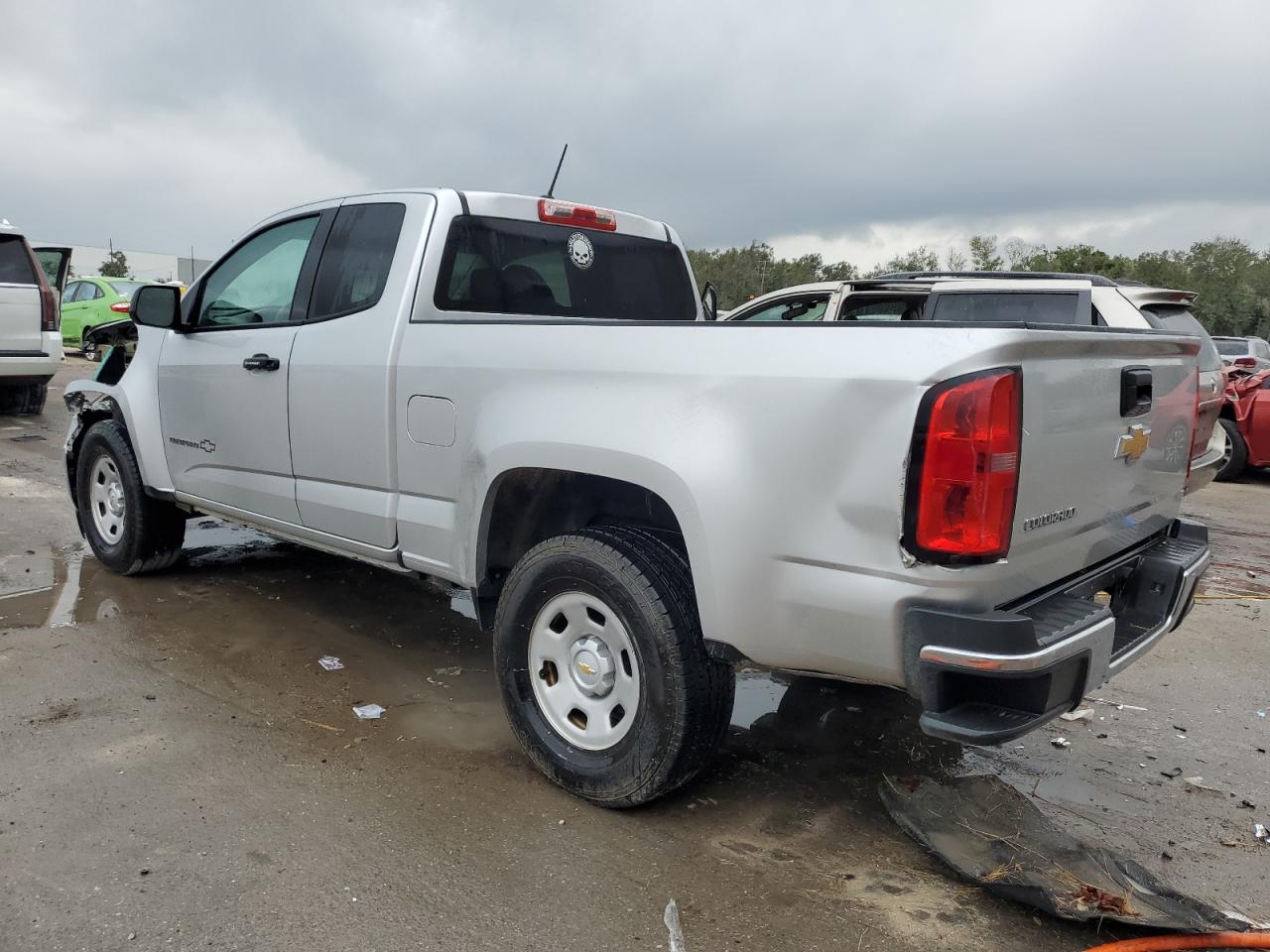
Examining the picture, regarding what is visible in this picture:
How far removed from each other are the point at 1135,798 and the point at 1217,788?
1.19 ft

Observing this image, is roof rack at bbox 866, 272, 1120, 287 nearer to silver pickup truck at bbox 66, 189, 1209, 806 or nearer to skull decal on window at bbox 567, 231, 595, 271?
silver pickup truck at bbox 66, 189, 1209, 806

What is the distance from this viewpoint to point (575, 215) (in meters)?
4.37

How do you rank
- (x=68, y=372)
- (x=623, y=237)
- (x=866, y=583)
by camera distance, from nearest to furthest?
(x=866, y=583) → (x=623, y=237) → (x=68, y=372)

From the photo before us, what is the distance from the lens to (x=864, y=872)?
2.85m

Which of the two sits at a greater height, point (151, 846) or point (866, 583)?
point (866, 583)

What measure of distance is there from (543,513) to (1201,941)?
2264mm

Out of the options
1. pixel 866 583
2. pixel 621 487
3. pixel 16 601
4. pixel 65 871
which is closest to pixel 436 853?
pixel 65 871

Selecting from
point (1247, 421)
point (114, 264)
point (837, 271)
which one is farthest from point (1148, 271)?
point (114, 264)

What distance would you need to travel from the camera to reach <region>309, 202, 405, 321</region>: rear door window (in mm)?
3904

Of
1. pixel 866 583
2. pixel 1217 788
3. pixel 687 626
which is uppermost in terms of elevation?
pixel 866 583

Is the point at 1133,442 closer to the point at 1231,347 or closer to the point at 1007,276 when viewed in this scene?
the point at 1007,276

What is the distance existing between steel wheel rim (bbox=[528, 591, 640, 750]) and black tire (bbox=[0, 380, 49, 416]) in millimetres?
10925

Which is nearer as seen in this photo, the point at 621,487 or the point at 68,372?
the point at 621,487

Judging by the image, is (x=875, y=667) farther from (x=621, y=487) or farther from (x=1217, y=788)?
(x=1217, y=788)
